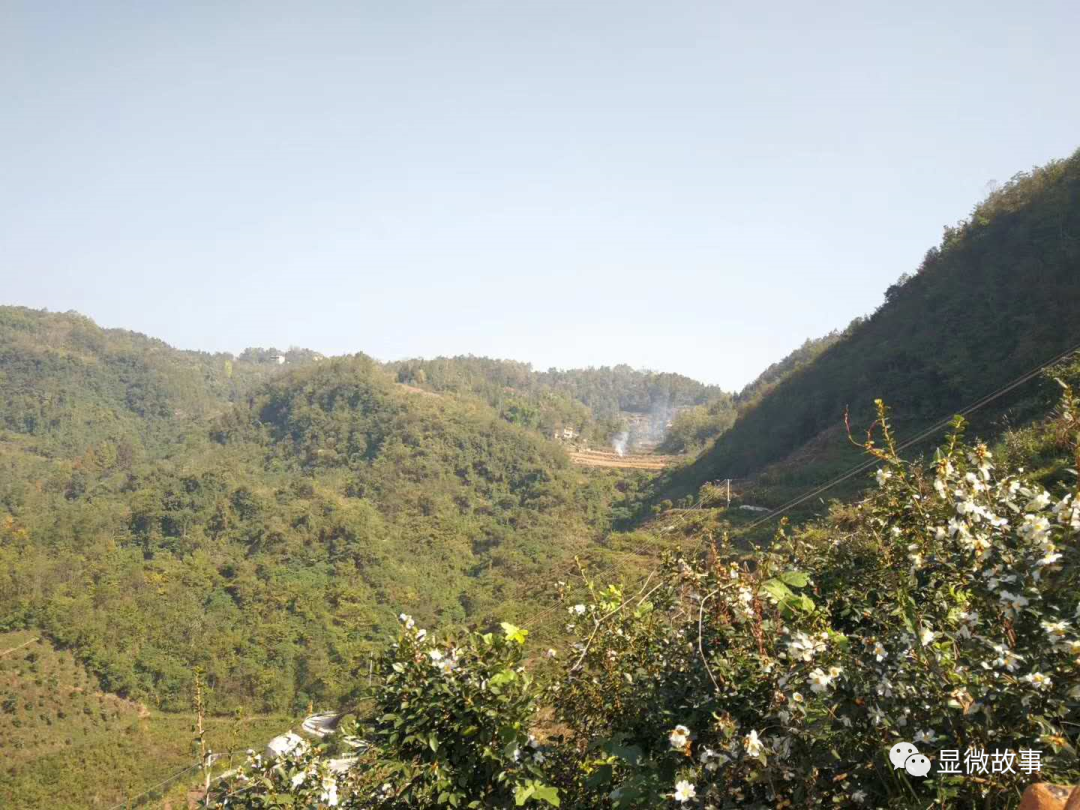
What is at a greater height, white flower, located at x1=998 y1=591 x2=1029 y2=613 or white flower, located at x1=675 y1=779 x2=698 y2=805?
white flower, located at x1=998 y1=591 x2=1029 y2=613

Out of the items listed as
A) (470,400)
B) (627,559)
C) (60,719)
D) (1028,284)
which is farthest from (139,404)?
(1028,284)

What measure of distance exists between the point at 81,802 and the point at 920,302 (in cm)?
3721

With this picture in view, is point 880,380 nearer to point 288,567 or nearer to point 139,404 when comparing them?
point 288,567

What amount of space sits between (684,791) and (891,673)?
0.67 m

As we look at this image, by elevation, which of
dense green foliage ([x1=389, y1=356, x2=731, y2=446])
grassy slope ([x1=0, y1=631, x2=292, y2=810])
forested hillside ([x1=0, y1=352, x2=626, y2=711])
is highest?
dense green foliage ([x1=389, y1=356, x2=731, y2=446])

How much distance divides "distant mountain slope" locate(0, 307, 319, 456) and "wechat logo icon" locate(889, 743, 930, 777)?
253 ft

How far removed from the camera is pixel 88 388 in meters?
89.3

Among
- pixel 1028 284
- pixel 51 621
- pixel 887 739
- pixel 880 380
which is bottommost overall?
pixel 51 621

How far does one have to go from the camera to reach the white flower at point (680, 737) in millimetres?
1871

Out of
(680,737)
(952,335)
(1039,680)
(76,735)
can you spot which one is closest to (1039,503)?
(1039,680)

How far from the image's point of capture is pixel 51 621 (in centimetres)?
3453

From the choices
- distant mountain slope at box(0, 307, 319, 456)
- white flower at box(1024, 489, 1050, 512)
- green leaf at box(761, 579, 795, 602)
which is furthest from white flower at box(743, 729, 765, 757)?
distant mountain slope at box(0, 307, 319, 456)

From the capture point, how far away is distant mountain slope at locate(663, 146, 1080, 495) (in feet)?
66.7

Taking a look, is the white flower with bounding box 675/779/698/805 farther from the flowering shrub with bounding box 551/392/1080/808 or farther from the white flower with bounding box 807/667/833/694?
the white flower with bounding box 807/667/833/694
